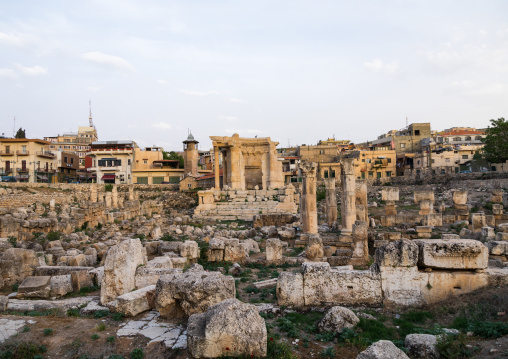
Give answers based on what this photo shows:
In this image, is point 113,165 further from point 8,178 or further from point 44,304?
point 44,304

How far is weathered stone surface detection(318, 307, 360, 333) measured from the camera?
6.19 metres

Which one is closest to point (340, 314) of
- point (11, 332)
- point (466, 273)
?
point (466, 273)

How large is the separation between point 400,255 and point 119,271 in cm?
612

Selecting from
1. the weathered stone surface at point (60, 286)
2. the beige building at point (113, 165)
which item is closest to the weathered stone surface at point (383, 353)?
the weathered stone surface at point (60, 286)

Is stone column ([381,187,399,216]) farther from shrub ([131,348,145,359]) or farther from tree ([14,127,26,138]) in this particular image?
tree ([14,127,26,138])

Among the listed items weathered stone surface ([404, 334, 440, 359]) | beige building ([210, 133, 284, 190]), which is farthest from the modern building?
weathered stone surface ([404, 334, 440, 359])

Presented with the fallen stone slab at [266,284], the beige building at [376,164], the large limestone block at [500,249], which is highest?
the beige building at [376,164]

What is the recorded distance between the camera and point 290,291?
760cm

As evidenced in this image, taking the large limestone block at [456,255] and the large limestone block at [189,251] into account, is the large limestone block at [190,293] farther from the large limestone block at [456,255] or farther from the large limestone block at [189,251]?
the large limestone block at [189,251]

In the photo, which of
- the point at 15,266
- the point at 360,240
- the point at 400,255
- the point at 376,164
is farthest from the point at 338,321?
the point at 376,164

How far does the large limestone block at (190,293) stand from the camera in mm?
6672

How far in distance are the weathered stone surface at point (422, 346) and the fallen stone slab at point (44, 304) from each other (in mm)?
6476

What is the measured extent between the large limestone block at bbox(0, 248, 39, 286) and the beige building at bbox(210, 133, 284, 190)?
23.3m

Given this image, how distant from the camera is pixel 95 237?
18750 millimetres
